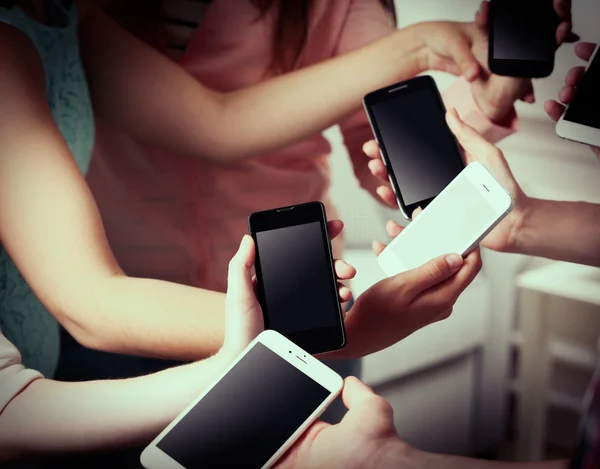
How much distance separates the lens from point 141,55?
701 mm

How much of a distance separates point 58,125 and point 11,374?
0.81ft

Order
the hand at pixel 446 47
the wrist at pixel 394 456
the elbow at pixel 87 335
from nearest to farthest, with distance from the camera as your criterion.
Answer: the wrist at pixel 394 456
the elbow at pixel 87 335
the hand at pixel 446 47

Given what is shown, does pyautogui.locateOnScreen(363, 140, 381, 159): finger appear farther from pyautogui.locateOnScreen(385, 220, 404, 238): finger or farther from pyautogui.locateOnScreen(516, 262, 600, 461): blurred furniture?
pyautogui.locateOnScreen(516, 262, 600, 461): blurred furniture

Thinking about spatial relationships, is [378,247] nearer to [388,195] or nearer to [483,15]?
[388,195]

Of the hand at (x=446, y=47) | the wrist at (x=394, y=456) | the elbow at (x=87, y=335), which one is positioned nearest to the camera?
the wrist at (x=394, y=456)

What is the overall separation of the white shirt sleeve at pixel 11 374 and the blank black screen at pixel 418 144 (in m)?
0.40

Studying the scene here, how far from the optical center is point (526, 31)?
0.66m

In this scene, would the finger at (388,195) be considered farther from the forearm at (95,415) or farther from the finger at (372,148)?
the forearm at (95,415)

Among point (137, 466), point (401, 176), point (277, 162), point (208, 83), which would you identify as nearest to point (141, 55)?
point (208, 83)

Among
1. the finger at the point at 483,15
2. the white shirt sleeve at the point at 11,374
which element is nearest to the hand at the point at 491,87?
the finger at the point at 483,15

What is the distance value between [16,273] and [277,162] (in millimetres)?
307

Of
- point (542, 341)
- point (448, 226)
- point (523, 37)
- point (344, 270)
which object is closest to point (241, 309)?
point (344, 270)

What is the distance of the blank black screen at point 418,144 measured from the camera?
0.63 meters

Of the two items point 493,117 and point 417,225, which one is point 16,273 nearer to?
A: point 417,225
